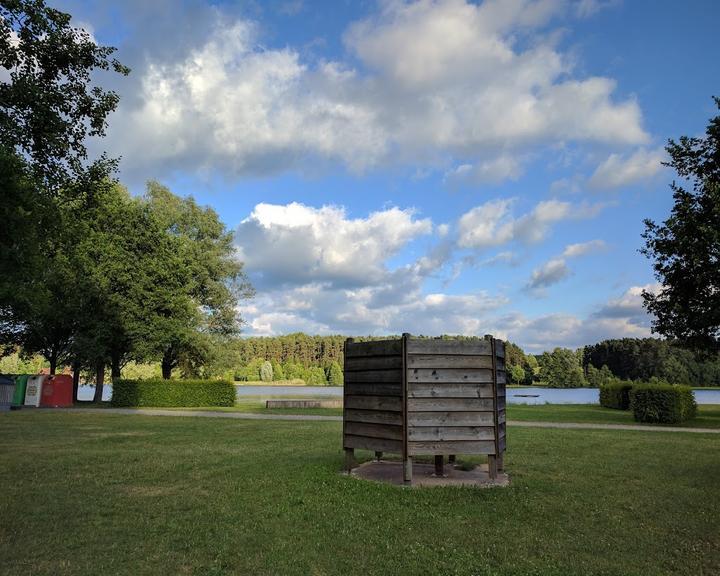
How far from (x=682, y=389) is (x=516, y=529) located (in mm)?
21919

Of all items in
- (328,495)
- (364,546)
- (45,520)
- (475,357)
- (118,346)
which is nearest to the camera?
(364,546)

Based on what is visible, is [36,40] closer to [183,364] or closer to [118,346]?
[118,346]

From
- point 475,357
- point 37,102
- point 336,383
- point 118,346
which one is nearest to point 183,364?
point 118,346

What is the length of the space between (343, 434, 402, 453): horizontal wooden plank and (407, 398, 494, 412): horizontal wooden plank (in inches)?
28.6

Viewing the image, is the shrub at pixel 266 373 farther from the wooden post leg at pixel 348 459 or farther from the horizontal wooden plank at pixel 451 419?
the horizontal wooden plank at pixel 451 419

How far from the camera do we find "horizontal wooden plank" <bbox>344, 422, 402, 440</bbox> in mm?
9375

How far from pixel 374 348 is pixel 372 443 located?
1.77 meters

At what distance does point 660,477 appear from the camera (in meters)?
10.2

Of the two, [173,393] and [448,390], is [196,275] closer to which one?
[173,393]

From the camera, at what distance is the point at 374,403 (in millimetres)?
9828

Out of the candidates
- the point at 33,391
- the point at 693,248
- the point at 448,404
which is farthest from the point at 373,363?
the point at 33,391

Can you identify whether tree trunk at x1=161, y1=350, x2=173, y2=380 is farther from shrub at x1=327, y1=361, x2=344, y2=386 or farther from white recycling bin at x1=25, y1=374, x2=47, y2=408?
shrub at x1=327, y1=361, x2=344, y2=386

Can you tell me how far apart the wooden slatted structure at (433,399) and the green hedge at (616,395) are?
28239mm

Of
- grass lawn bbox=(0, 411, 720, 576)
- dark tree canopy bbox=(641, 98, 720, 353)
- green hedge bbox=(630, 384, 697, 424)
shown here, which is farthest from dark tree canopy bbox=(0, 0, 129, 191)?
green hedge bbox=(630, 384, 697, 424)
